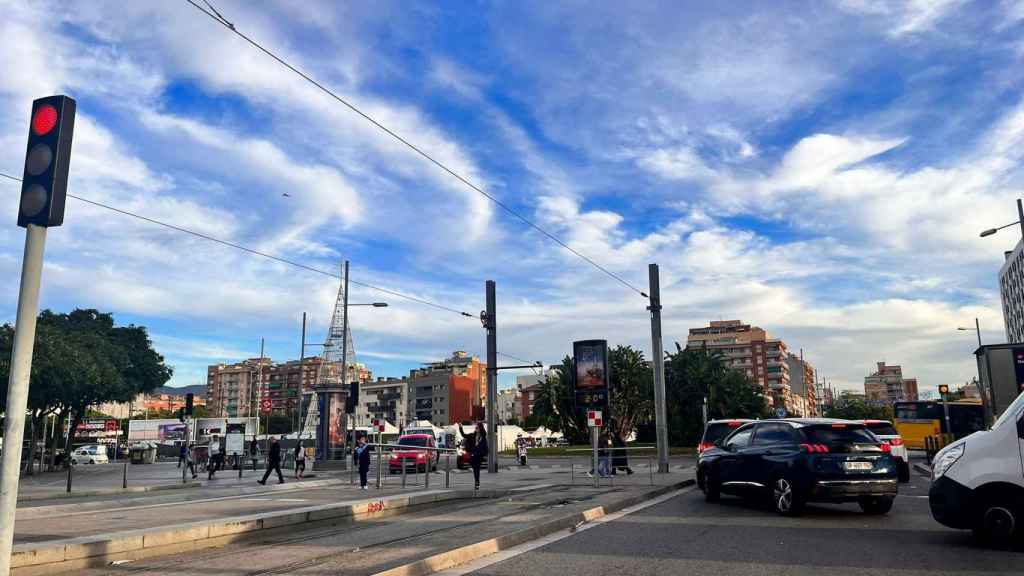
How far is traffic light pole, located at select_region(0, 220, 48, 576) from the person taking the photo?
551 cm

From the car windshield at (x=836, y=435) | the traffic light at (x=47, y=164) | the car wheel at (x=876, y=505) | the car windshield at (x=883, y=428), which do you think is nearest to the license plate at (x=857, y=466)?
the car windshield at (x=836, y=435)

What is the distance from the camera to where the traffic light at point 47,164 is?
6.00 m

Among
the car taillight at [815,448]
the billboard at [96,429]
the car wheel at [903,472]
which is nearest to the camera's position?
the car taillight at [815,448]

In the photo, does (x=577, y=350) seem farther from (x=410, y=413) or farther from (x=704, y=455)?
(x=410, y=413)

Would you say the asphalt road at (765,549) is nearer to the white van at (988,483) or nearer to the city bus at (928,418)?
the white van at (988,483)

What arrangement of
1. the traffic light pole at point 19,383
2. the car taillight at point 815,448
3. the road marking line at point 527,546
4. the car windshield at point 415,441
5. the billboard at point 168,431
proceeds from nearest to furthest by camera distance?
the traffic light pole at point 19,383
the road marking line at point 527,546
the car taillight at point 815,448
the car windshield at point 415,441
the billboard at point 168,431

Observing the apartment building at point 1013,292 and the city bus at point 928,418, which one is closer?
the city bus at point 928,418

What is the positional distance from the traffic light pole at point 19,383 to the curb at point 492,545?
9.44 ft

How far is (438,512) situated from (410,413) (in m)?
134

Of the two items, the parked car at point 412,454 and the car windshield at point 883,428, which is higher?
the car windshield at point 883,428

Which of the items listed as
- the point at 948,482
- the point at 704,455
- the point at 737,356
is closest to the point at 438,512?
the point at 704,455

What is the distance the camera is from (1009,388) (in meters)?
18.8

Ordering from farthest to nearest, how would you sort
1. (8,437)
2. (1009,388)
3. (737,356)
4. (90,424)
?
(737,356) → (90,424) → (1009,388) → (8,437)

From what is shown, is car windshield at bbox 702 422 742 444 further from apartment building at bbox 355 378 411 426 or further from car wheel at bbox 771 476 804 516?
apartment building at bbox 355 378 411 426
